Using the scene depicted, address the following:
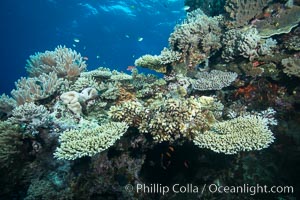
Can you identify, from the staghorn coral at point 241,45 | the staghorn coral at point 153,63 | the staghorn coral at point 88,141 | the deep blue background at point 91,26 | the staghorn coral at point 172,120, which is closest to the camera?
the staghorn coral at point 88,141

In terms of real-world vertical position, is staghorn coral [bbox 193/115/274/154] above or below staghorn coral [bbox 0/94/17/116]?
below

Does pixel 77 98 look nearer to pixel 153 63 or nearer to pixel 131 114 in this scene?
pixel 131 114

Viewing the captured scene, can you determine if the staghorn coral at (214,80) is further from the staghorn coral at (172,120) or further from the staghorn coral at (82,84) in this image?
the staghorn coral at (82,84)

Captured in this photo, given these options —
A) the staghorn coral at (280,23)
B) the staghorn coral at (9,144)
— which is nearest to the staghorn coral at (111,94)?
the staghorn coral at (9,144)

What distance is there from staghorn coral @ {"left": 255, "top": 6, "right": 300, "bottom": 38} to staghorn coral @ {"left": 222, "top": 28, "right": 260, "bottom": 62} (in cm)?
69

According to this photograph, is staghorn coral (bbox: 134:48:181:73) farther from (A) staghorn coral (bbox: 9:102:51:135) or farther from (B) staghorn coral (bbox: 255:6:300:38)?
(A) staghorn coral (bbox: 9:102:51:135)

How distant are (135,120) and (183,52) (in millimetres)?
3036

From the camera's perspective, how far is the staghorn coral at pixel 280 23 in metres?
7.09

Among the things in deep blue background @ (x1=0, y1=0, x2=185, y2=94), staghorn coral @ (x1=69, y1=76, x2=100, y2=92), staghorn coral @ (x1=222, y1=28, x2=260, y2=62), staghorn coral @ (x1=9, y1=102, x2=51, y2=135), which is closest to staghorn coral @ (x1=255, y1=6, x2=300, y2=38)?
staghorn coral @ (x1=222, y1=28, x2=260, y2=62)

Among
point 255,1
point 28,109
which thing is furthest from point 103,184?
point 255,1

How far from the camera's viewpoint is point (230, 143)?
439 centimetres

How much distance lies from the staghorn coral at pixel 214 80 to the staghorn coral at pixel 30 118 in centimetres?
384

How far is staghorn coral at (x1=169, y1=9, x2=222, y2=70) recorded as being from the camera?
23.2ft

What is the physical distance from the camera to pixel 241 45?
260 inches
